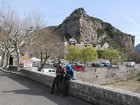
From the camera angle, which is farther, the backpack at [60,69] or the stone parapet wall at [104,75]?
the stone parapet wall at [104,75]

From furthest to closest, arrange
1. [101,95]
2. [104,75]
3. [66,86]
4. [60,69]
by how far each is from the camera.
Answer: [104,75], [60,69], [66,86], [101,95]

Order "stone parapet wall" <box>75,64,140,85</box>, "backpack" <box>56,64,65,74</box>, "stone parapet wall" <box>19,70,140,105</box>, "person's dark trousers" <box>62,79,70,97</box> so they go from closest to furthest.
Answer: "stone parapet wall" <box>19,70,140,105</box> → "person's dark trousers" <box>62,79,70,97</box> → "backpack" <box>56,64,65,74</box> → "stone parapet wall" <box>75,64,140,85</box>

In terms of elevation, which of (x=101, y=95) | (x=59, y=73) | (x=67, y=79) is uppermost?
(x=59, y=73)

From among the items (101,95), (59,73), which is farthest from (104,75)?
Answer: (101,95)

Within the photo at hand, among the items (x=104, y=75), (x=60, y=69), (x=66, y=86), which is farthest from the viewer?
(x=104, y=75)

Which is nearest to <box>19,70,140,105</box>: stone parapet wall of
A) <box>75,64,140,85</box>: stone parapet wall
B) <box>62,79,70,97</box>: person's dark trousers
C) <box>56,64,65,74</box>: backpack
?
<box>62,79,70,97</box>: person's dark trousers

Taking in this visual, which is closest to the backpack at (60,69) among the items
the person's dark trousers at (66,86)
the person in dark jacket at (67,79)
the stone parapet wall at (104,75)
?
the person in dark jacket at (67,79)

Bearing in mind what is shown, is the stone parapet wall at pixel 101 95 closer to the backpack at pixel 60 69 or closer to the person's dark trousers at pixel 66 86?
the person's dark trousers at pixel 66 86

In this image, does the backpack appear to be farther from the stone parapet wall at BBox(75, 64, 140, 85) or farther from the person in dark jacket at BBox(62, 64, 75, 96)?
the stone parapet wall at BBox(75, 64, 140, 85)

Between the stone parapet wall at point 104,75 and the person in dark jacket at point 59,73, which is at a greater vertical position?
the person in dark jacket at point 59,73

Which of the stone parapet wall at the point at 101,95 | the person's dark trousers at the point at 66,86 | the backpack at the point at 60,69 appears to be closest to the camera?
the stone parapet wall at the point at 101,95

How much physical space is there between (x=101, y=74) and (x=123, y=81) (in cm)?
840

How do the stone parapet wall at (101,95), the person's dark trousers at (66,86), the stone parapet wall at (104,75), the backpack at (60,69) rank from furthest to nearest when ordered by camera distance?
the stone parapet wall at (104,75), the backpack at (60,69), the person's dark trousers at (66,86), the stone parapet wall at (101,95)

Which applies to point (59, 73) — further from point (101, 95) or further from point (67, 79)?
point (101, 95)
